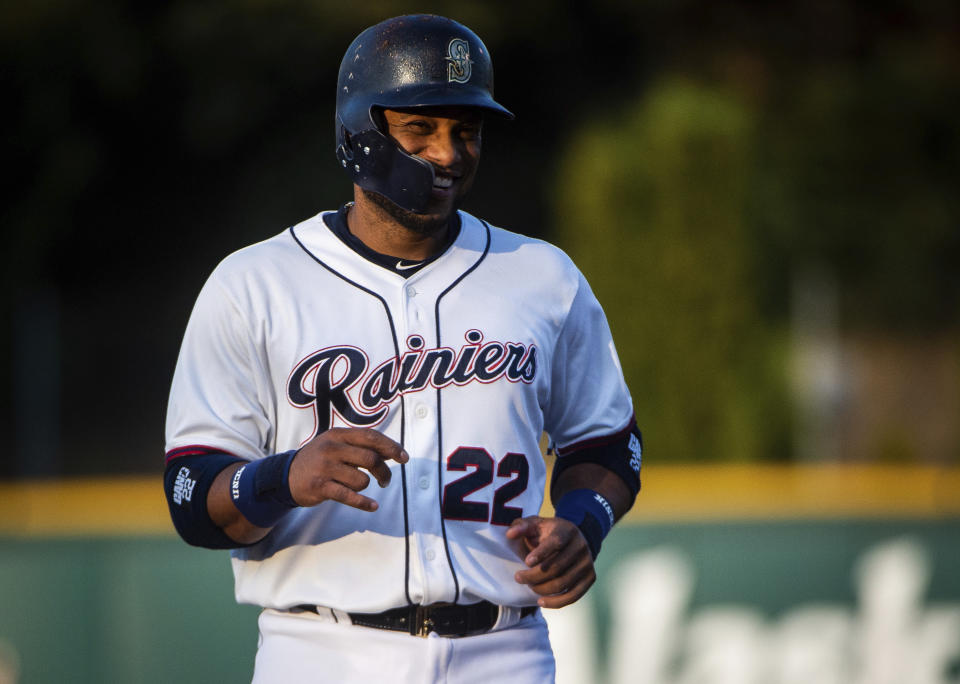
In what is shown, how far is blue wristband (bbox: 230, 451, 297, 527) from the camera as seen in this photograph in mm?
2225

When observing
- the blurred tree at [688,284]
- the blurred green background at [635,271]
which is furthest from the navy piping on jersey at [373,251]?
the blurred tree at [688,284]

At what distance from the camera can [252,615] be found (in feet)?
18.6

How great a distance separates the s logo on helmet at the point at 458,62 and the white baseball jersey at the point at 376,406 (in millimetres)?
384

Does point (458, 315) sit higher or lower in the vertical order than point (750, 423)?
higher

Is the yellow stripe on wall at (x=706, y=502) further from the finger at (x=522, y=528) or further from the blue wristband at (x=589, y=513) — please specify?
the finger at (x=522, y=528)

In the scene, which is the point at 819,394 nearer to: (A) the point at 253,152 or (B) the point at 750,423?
(B) the point at 750,423

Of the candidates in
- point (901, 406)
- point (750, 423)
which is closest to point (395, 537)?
point (750, 423)

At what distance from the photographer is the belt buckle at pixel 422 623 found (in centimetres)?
241

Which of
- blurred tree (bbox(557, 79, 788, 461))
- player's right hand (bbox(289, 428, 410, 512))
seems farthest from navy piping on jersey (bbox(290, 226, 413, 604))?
blurred tree (bbox(557, 79, 788, 461))

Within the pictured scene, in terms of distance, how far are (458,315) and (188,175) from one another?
732 inches

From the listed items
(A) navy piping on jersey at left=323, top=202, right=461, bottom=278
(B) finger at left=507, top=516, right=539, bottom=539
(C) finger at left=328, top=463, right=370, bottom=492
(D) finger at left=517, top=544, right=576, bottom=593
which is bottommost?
(D) finger at left=517, top=544, right=576, bottom=593

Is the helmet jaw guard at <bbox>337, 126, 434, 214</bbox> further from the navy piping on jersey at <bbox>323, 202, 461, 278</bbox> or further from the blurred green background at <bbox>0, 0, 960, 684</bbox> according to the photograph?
the blurred green background at <bbox>0, 0, 960, 684</bbox>

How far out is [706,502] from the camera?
21.2 ft

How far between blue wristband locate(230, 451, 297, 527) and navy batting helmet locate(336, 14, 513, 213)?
0.56 meters
